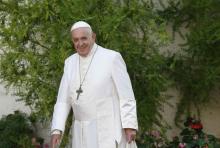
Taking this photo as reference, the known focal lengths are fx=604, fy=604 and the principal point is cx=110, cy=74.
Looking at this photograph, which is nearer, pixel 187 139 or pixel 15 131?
pixel 187 139

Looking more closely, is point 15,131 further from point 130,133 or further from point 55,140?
point 130,133

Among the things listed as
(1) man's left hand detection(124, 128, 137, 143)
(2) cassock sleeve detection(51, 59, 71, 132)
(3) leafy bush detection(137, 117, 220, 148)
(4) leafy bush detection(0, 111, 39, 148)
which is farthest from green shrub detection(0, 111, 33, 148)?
(1) man's left hand detection(124, 128, 137, 143)

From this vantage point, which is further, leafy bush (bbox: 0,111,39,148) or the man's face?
leafy bush (bbox: 0,111,39,148)

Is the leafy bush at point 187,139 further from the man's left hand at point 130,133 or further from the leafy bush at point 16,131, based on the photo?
the man's left hand at point 130,133

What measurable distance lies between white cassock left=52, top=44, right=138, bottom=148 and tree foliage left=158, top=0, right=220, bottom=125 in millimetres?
2424

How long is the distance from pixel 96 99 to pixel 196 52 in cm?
280

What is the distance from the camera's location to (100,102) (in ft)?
17.3

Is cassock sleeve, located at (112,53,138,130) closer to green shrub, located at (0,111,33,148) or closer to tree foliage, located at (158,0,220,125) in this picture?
tree foliage, located at (158,0,220,125)

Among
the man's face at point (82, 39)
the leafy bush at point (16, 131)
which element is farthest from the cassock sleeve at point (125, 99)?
the leafy bush at point (16, 131)

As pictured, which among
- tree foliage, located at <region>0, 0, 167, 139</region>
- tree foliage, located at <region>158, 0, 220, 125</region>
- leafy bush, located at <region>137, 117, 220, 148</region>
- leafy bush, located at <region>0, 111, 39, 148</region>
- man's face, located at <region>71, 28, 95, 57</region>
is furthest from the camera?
leafy bush, located at <region>0, 111, 39, 148</region>

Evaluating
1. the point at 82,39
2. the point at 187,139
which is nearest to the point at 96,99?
the point at 82,39

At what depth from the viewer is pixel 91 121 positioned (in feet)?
17.5

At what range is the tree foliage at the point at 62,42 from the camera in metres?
6.80

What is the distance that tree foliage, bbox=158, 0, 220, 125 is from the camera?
24.6 ft
